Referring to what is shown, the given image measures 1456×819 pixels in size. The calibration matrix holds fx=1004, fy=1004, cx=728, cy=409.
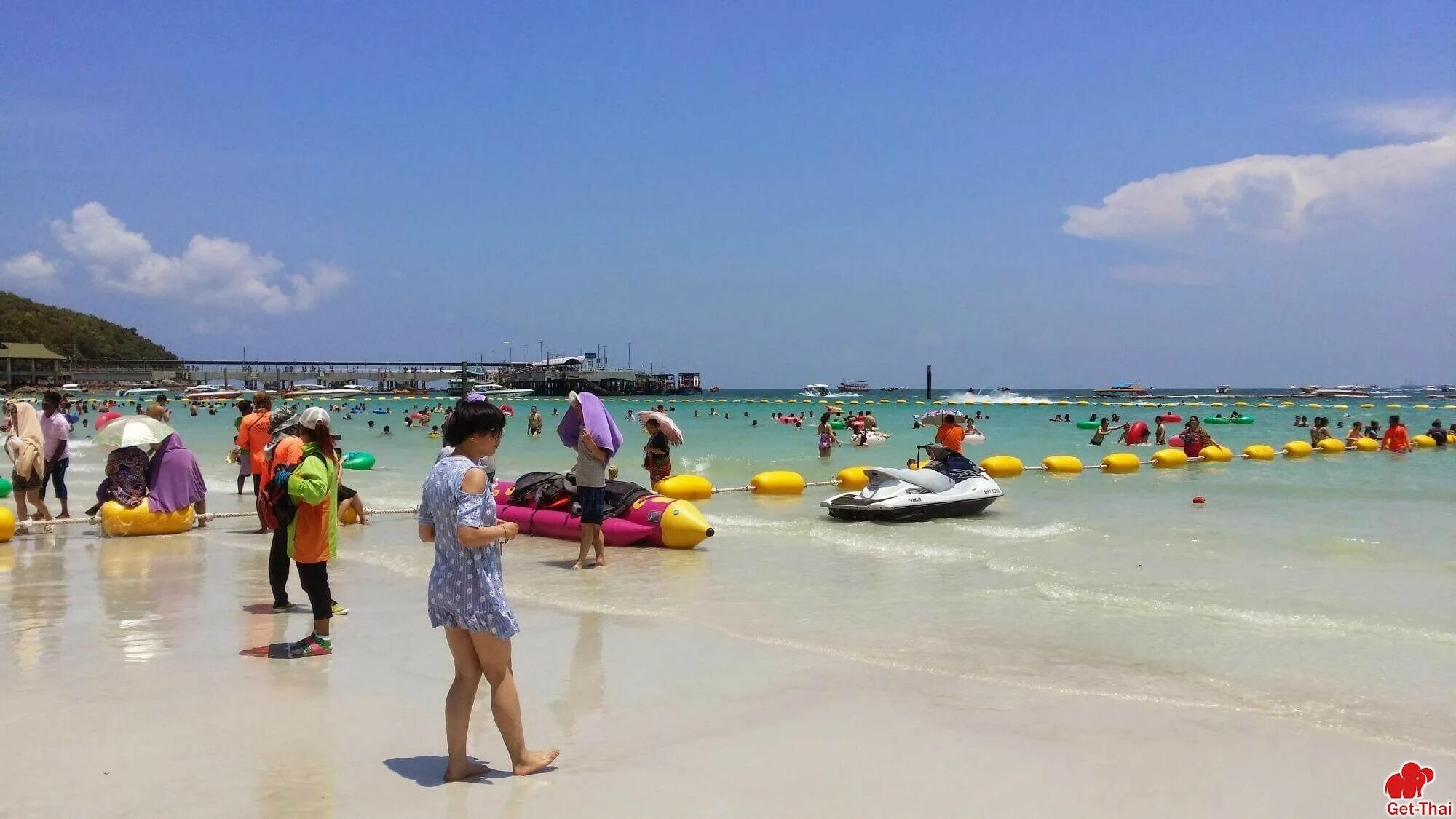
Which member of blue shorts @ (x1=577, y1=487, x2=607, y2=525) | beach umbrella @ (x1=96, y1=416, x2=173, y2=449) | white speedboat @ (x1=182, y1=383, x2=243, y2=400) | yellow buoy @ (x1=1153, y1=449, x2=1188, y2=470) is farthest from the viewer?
white speedboat @ (x1=182, y1=383, x2=243, y2=400)

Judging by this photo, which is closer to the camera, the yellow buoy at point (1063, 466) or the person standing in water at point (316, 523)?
the person standing in water at point (316, 523)

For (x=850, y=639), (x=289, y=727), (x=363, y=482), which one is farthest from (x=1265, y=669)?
(x=363, y=482)

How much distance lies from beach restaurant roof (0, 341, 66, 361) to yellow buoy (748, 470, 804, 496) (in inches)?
3784

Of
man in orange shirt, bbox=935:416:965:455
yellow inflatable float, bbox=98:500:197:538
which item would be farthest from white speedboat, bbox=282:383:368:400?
man in orange shirt, bbox=935:416:965:455

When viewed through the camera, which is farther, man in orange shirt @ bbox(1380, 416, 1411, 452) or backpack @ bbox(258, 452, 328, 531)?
man in orange shirt @ bbox(1380, 416, 1411, 452)

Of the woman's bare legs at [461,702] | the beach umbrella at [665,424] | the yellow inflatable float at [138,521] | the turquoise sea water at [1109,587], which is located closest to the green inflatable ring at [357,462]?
the turquoise sea water at [1109,587]

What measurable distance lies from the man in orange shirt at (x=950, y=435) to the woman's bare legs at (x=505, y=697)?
10.8 metres

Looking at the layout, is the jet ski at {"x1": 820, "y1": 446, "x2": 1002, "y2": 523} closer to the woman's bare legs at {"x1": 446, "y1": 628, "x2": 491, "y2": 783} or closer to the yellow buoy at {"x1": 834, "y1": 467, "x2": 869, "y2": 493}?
the yellow buoy at {"x1": 834, "y1": 467, "x2": 869, "y2": 493}

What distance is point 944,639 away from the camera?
6801mm

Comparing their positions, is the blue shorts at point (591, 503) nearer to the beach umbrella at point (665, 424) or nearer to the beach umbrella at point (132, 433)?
the beach umbrella at point (665, 424)

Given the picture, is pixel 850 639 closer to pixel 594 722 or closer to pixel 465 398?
pixel 594 722

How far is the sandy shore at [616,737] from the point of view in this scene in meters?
4.02

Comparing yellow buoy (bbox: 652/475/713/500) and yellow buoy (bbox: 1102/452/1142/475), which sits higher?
yellow buoy (bbox: 652/475/713/500)

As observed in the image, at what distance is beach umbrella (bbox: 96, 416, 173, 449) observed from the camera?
1021 cm
